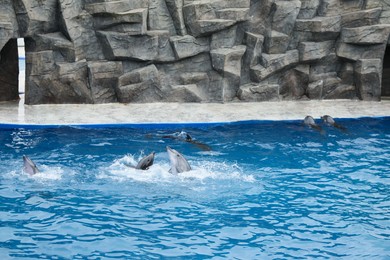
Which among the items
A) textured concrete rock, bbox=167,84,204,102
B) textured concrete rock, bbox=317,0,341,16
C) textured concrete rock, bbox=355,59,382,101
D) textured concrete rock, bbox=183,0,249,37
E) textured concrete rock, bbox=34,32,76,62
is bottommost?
textured concrete rock, bbox=167,84,204,102

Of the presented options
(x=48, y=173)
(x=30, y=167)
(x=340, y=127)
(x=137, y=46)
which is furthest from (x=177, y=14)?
(x=30, y=167)

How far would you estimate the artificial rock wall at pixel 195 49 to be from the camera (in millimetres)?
11742

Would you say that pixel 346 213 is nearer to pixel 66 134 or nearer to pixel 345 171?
pixel 345 171

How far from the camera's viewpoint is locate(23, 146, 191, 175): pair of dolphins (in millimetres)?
8070

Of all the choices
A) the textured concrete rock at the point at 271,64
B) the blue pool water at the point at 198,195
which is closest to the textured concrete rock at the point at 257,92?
the textured concrete rock at the point at 271,64

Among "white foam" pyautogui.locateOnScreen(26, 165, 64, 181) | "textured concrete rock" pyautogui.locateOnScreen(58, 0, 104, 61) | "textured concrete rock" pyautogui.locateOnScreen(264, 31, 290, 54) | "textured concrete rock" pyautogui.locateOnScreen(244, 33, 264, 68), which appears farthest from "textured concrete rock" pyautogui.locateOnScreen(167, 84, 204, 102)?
"white foam" pyautogui.locateOnScreen(26, 165, 64, 181)

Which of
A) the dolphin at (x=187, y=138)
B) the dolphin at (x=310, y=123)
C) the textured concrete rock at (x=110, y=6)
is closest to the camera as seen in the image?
the dolphin at (x=187, y=138)

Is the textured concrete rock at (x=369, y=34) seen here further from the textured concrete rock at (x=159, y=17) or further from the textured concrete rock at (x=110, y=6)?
the textured concrete rock at (x=110, y=6)

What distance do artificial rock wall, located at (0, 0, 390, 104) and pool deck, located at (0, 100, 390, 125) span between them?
0.32m

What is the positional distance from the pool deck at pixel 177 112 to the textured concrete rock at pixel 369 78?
0.75ft

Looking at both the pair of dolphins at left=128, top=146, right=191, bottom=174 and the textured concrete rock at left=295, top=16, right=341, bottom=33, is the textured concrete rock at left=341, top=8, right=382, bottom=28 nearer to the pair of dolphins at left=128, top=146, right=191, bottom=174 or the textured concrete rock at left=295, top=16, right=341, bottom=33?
the textured concrete rock at left=295, top=16, right=341, bottom=33

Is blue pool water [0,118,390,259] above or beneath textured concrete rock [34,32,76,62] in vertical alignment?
beneath

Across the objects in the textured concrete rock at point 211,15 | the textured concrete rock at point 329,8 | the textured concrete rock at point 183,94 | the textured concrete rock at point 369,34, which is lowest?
the textured concrete rock at point 183,94

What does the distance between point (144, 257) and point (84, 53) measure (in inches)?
267
